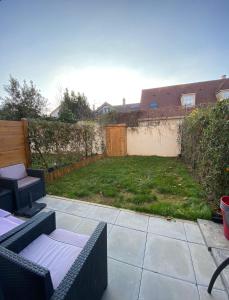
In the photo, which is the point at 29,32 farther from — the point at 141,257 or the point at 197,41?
the point at 141,257

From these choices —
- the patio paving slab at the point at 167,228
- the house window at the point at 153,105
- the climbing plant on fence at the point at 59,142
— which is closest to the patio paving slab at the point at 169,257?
the patio paving slab at the point at 167,228

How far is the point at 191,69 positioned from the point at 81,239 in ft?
26.9

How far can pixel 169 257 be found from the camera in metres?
1.93

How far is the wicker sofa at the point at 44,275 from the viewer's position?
842 mm

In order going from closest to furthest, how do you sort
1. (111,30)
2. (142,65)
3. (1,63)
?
(111,30)
(1,63)
(142,65)

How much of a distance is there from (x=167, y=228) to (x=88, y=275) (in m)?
1.72

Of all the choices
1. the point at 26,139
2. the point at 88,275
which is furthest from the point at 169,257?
the point at 26,139

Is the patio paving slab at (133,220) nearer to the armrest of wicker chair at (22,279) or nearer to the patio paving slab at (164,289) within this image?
the patio paving slab at (164,289)

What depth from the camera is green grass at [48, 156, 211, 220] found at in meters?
2.96

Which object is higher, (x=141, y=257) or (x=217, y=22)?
(x=217, y=22)

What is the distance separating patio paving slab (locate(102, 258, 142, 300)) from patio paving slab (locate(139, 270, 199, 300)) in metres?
0.07

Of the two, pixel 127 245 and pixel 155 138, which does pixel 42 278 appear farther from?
pixel 155 138

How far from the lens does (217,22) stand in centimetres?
415

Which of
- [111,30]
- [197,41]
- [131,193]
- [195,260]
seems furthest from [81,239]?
[197,41]
